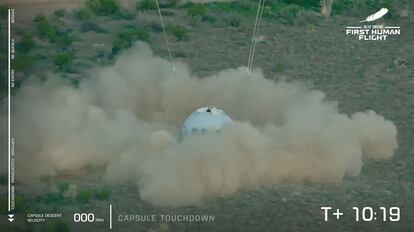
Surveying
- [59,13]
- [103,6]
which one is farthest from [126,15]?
[59,13]

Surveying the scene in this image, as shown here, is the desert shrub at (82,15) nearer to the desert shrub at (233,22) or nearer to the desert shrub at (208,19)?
the desert shrub at (208,19)

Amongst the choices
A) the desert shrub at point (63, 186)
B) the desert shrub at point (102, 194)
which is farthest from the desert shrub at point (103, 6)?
the desert shrub at point (102, 194)

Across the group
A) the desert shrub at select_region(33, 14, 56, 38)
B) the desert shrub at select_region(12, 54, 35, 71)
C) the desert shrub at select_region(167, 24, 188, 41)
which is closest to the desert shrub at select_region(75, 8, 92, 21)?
the desert shrub at select_region(33, 14, 56, 38)

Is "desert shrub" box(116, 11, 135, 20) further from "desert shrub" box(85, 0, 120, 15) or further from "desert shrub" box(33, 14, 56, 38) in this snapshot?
"desert shrub" box(33, 14, 56, 38)

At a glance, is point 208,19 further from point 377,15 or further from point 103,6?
point 377,15

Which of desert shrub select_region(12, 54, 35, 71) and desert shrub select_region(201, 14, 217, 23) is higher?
desert shrub select_region(201, 14, 217, 23)

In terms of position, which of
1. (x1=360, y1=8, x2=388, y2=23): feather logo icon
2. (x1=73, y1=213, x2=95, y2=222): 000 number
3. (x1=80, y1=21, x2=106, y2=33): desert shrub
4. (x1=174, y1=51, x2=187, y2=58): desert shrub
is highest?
(x1=360, y1=8, x2=388, y2=23): feather logo icon
